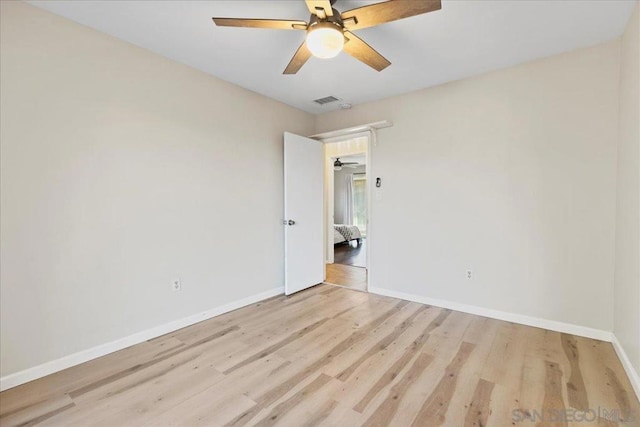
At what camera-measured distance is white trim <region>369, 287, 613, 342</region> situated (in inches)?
100

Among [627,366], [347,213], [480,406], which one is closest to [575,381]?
[627,366]

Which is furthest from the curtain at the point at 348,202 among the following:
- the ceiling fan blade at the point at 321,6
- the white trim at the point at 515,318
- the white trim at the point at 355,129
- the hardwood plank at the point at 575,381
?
the ceiling fan blade at the point at 321,6

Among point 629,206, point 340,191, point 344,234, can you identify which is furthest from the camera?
point 340,191

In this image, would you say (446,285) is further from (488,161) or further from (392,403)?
(392,403)

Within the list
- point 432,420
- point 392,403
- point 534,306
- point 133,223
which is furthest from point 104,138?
point 534,306

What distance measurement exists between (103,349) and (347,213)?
8304mm

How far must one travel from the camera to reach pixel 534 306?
2.82 meters

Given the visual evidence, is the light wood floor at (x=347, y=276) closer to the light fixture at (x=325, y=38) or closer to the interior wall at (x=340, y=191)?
the light fixture at (x=325, y=38)

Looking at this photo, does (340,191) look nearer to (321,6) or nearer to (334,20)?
(334,20)

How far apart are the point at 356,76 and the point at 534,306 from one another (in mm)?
2917

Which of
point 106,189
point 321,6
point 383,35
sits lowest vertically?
point 106,189

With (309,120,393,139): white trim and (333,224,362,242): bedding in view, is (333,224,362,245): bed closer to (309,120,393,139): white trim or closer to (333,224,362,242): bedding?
(333,224,362,242): bedding

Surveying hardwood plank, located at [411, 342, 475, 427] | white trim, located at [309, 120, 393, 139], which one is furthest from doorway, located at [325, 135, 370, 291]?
hardwood plank, located at [411, 342, 475, 427]

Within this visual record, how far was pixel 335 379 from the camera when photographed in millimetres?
2012
